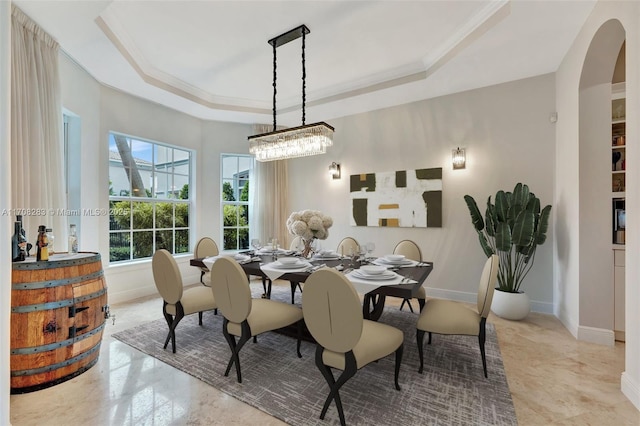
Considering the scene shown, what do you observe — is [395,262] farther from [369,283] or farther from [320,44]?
[320,44]

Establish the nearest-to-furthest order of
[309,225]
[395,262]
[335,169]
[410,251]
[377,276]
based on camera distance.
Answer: [377,276], [395,262], [309,225], [410,251], [335,169]

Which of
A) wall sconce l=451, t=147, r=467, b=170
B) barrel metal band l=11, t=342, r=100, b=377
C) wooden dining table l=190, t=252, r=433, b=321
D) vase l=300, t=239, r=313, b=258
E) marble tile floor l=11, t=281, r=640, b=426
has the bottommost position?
marble tile floor l=11, t=281, r=640, b=426

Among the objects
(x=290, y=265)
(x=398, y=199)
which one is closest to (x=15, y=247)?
(x=290, y=265)

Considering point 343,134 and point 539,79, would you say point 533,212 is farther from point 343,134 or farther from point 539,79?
point 343,134

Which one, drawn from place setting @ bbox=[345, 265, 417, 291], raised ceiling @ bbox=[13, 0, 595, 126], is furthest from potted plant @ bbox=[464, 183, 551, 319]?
place setting @ bbox=[345, 265, 417, 291]

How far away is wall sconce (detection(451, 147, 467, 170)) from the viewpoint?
153 inches

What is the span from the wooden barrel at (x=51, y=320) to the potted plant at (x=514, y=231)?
382cm

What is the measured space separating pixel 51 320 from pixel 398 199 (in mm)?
3965

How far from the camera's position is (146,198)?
14.4 feet

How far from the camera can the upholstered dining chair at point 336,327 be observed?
5.13 feet

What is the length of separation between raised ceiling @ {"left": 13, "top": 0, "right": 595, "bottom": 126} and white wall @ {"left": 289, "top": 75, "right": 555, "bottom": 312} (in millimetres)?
272

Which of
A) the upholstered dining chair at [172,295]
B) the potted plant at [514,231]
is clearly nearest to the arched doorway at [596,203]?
the potted plant at [514,231]

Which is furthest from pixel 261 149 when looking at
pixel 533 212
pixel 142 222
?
pixel 533 212

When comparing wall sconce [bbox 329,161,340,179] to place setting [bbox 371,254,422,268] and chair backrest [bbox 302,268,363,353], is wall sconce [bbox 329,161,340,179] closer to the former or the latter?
Result: place setting [bbox 371,254,422,268]
